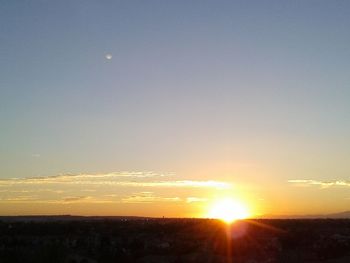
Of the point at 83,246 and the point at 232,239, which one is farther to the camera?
the point at 232,239

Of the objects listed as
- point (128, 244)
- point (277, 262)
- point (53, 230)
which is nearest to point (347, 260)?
point (277, 262)

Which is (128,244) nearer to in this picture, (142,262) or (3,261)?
(142,262)

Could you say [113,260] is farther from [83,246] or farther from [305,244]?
[305,244]

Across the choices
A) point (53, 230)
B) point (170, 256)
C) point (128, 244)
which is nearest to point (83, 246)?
point (128, 244)

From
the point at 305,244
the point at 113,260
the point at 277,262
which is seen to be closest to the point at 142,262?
the point at 113,260

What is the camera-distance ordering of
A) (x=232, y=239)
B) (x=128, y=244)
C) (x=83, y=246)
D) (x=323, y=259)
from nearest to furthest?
(x=323, y=259) < (x=83, y=246) < (x=128, y=244) < (x=232, y=239)

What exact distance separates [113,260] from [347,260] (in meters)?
Result: 16.3

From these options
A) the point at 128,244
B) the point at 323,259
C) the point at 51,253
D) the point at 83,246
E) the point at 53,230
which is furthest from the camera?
the point at 53,230

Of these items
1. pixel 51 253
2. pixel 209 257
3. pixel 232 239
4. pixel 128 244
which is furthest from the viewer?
pixel 232 239

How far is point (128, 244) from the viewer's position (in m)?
62.4

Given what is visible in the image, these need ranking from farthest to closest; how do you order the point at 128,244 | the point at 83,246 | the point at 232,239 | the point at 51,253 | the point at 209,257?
the point at 232,239 → the point at 128,244 → the point at 83,246 → the point at 209,257 → the point at 51,253

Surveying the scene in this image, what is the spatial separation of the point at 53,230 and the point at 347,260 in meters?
53.3

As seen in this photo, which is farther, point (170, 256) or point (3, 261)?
point (170, 256)

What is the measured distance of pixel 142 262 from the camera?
4647cm
